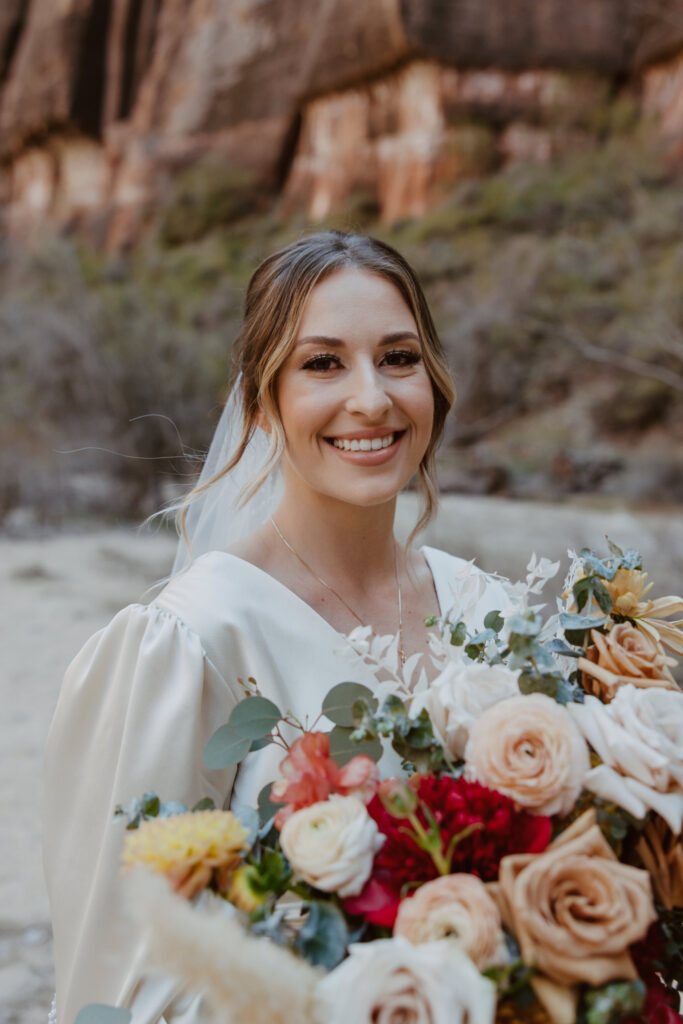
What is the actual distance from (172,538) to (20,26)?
68.3 feet

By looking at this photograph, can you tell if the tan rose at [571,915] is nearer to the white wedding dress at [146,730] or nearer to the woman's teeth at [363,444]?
the white wedding dress at [146,730]

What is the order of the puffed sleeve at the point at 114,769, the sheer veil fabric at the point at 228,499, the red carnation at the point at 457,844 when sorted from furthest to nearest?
the sheer veil fabric at the point at 228,499, the puffed sleeve at the point at 114,769, the red carnation at the point at 457,844

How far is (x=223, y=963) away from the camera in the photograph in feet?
2.13

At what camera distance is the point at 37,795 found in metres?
5.41

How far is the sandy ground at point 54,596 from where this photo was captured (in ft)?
13.3

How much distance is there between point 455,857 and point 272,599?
0.81 meters

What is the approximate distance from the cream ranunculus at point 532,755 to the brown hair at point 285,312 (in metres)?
0.94

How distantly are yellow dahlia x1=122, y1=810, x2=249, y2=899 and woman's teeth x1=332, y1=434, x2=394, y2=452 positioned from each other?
85 cm

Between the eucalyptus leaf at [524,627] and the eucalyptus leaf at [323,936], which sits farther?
the eucalyptus leaf at [524,627]

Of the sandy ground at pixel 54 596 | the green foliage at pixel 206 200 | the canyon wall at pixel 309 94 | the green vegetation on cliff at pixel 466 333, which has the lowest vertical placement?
the sandy ground at pixel 54 596

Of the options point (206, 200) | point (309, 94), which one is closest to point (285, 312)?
point (309, 94)

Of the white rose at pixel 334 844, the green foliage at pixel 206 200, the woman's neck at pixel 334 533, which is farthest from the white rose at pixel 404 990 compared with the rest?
the green foliage at pixel 206 200

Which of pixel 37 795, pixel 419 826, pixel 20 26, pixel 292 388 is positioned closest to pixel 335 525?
pixel 292 388

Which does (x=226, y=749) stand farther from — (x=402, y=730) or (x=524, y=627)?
(x=524, y=627)
